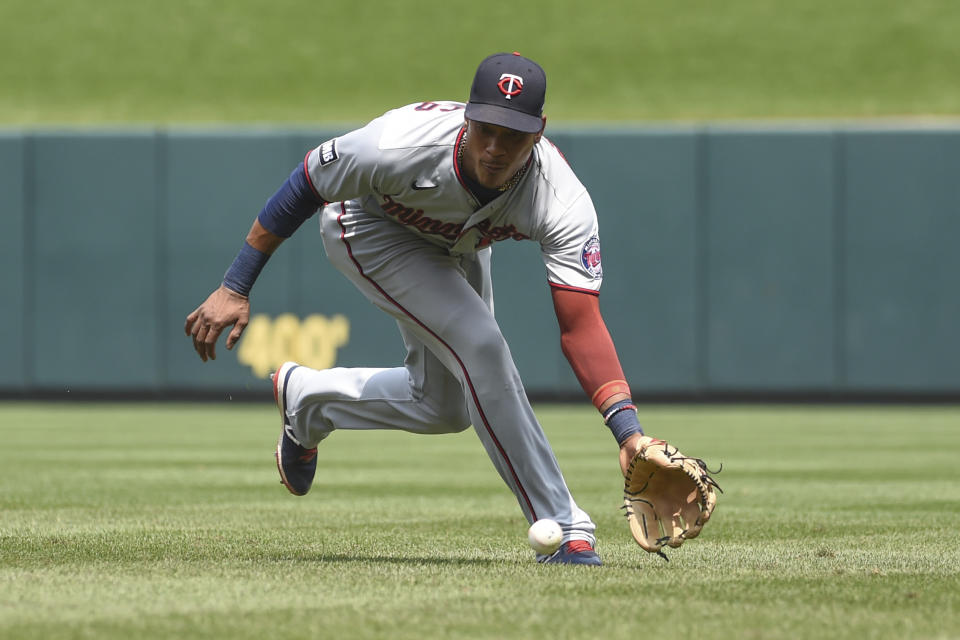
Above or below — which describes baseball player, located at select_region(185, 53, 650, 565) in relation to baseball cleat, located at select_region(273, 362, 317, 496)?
above

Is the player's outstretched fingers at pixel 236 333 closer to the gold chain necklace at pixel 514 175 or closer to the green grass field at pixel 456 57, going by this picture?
the gold chain necklace at pixel 514 175

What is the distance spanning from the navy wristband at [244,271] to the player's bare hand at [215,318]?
0.9 inches

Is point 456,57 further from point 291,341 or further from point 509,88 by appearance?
point 509,88

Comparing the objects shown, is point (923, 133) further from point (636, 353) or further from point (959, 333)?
point (636, 353)

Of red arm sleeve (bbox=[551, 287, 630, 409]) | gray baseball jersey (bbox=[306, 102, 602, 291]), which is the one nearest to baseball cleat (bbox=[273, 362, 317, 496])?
gray baseball jersey (bbox=[306, 102, 602, 291])

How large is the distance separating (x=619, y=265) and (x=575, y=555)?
12600mm

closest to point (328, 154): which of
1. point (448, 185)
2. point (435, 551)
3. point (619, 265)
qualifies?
point (448, 185)

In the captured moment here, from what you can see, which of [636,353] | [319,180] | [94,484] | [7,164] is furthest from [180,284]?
[319,180]

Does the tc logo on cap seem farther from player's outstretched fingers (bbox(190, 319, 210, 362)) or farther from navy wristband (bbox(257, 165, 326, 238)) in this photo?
player's outstretched fingers (bbox(190, 319, 210, 362))

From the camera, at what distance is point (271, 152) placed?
17.0 m

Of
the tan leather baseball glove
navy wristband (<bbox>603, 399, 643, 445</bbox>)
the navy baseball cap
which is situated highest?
the navy baseball cap

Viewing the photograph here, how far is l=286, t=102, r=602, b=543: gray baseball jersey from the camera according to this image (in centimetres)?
457

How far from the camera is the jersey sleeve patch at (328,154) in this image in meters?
4.61

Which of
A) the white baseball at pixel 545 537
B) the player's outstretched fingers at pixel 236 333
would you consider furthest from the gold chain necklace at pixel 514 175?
the white baseball at pixel 545 537
